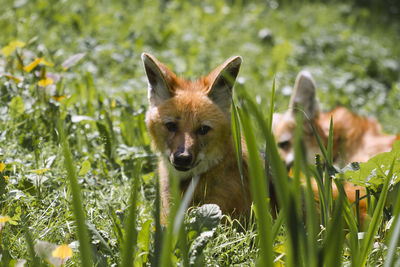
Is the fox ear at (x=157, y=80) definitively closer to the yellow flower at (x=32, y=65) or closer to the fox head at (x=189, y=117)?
the fox head at (x=189, y=117)

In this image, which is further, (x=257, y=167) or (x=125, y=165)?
(x=125, y=165)

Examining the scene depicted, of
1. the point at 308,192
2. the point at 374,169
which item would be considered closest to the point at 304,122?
the point at 374,169

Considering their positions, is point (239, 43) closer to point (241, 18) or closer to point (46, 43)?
point (241, 18)

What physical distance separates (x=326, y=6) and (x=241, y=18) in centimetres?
275

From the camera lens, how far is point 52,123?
3.36 meters

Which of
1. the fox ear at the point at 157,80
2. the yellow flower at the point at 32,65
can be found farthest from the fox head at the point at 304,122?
the yellow flower at the point at 32,65

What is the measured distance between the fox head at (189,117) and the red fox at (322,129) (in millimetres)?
1639

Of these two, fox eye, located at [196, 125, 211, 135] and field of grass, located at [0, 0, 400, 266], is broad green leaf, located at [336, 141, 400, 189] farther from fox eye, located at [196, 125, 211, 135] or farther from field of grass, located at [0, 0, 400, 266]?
fox eye, located at [196, 125, 211, 135]

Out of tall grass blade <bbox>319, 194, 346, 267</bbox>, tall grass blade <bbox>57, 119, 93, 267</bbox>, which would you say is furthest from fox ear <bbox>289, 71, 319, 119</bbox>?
tall grass blade <bbox>57, 119, 93, 267</bbox>

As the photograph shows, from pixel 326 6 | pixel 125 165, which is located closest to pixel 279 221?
pixel 125 165

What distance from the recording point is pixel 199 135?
2896 millimetres

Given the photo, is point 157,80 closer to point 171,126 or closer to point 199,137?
point 171,126

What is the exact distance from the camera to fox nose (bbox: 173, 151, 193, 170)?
2.69 meters

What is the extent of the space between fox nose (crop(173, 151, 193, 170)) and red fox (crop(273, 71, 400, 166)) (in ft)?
6.62
